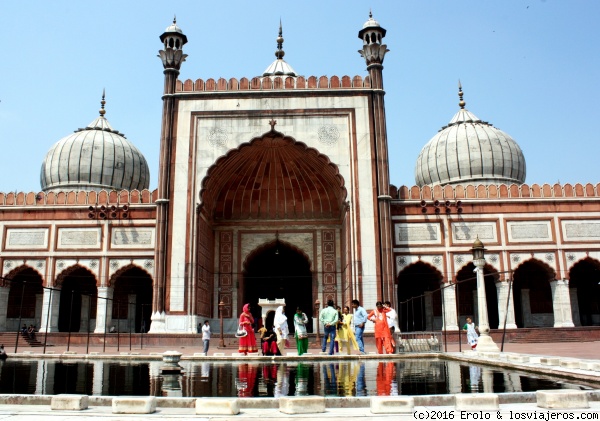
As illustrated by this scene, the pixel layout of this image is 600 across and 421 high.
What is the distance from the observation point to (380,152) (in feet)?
59.9

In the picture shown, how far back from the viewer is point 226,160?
18734 millimetres

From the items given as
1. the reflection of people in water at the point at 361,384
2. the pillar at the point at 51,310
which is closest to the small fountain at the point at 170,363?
the reflection of people in water at the point at 361,384

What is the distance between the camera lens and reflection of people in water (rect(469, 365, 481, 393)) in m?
5.27

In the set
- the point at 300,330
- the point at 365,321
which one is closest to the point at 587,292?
the point at 365,321

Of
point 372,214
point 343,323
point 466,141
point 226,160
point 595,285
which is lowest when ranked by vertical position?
point 343,323

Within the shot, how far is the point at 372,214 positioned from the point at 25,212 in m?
11.9

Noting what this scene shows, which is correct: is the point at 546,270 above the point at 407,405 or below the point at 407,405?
above

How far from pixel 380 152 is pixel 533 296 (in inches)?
307

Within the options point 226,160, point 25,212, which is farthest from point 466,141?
point 25,212

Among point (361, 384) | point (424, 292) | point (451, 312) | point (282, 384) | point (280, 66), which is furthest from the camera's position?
point (280, 66)

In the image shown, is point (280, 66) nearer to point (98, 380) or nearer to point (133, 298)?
A: point (133, 298)

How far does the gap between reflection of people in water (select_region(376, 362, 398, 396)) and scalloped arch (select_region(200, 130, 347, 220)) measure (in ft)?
35.5

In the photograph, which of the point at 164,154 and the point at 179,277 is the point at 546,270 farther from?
the point at 164,154

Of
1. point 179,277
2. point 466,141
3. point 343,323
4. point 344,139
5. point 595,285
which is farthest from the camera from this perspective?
point 466,141
